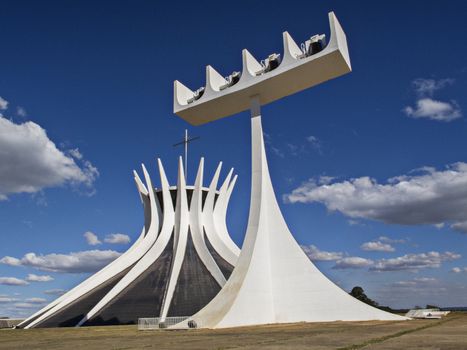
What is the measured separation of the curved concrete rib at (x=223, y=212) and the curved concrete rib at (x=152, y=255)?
2.76 meters

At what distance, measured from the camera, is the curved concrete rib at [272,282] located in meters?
15.8

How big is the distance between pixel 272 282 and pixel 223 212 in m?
11.8

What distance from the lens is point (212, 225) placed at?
89.4 ft

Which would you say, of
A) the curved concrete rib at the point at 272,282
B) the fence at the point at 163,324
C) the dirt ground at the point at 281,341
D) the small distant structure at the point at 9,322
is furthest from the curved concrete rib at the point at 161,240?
the dirt ground at the point at 281,341

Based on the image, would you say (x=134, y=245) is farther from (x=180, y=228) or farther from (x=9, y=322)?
(x=9, y=322)

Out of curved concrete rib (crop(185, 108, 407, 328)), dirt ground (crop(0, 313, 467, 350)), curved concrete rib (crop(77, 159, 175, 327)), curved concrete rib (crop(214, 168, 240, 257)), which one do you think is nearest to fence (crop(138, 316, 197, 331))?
curved concrete rib (crop(185, 108, 407, 328))

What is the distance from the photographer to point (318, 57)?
51.8 feet

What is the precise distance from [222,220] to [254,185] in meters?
11.1

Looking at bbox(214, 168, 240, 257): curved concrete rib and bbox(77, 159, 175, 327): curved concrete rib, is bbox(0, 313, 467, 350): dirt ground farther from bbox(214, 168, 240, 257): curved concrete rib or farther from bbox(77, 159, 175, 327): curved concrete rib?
bbox(214, 168, 240, 257): curved concrete rib

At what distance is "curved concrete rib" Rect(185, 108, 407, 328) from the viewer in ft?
51.9

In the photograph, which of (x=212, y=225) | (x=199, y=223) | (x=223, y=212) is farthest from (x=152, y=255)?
(x=223, y=212)

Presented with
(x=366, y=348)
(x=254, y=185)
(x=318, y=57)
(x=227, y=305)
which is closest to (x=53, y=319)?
(x=227, y=305)

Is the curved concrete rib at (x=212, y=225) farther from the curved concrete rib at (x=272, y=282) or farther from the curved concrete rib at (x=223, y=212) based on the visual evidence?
the curved concrete rib at (x=272, y=282)

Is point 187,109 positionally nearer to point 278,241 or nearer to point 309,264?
point 278,241
